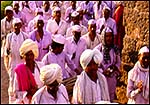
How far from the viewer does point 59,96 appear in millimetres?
7297

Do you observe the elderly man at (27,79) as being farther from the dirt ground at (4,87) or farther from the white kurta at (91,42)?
the dirt ground at (4,87)

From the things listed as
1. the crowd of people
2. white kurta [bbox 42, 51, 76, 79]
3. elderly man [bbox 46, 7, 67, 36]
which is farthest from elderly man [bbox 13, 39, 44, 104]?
elderly man [bbox 46, 7, 67, 36]

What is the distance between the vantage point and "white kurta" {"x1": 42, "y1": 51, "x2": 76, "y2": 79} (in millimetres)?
9617

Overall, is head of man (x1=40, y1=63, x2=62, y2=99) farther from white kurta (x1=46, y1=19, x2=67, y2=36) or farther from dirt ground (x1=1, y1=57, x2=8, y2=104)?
white kurta (x1=46, y1=19, x2=67, y2=36)

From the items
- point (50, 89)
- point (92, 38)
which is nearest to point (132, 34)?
point (92, 38)

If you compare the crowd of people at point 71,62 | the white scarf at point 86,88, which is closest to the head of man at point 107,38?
the crowd of people at point 71,62

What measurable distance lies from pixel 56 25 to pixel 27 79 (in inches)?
205

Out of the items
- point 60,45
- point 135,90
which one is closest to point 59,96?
point 135,90

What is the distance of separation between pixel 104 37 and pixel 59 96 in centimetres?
283

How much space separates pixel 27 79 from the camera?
810 centimetres

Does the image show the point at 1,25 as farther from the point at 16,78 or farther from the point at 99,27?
the point at 16,78

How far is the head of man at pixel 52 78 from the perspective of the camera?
7195 mm

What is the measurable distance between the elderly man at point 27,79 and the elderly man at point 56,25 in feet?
15.4

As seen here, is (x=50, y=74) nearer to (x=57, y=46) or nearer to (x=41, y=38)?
(x=57, y=46)
